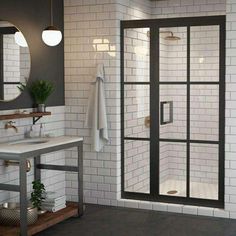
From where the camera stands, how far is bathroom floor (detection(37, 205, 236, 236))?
17.0ft

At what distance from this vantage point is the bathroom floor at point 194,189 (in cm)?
584

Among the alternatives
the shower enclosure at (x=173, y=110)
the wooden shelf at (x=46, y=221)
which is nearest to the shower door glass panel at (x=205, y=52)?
the shower enclosure at (x=173, y=110)

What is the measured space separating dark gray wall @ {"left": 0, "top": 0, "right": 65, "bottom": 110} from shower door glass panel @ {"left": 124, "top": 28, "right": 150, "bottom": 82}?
32.4 inches

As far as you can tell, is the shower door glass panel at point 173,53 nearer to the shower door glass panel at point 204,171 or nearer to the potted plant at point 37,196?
the shower door glass panel at point 204,171

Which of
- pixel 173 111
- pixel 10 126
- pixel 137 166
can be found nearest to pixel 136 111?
pixel 173 111

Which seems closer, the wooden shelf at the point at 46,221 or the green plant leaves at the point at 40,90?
the wooden shelf at the point at 46,221

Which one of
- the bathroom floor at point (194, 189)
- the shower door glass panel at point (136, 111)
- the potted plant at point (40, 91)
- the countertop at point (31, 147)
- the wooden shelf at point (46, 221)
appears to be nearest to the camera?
the countertop at point (31, 147)

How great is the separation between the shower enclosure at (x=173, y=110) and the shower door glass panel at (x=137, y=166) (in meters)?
0.01

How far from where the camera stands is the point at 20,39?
5.42 meters

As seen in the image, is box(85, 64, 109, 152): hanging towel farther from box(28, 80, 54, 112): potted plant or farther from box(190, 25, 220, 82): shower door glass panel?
box(190, 25, 220, 82): shower door glass panel

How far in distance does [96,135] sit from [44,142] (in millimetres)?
933

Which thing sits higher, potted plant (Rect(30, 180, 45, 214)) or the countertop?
the countertop

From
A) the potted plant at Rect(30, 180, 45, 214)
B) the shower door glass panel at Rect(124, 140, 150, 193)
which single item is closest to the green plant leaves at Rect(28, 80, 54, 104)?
the potted plant at Rect(30, 180, 45, 214)

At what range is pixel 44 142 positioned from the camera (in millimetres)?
5234
